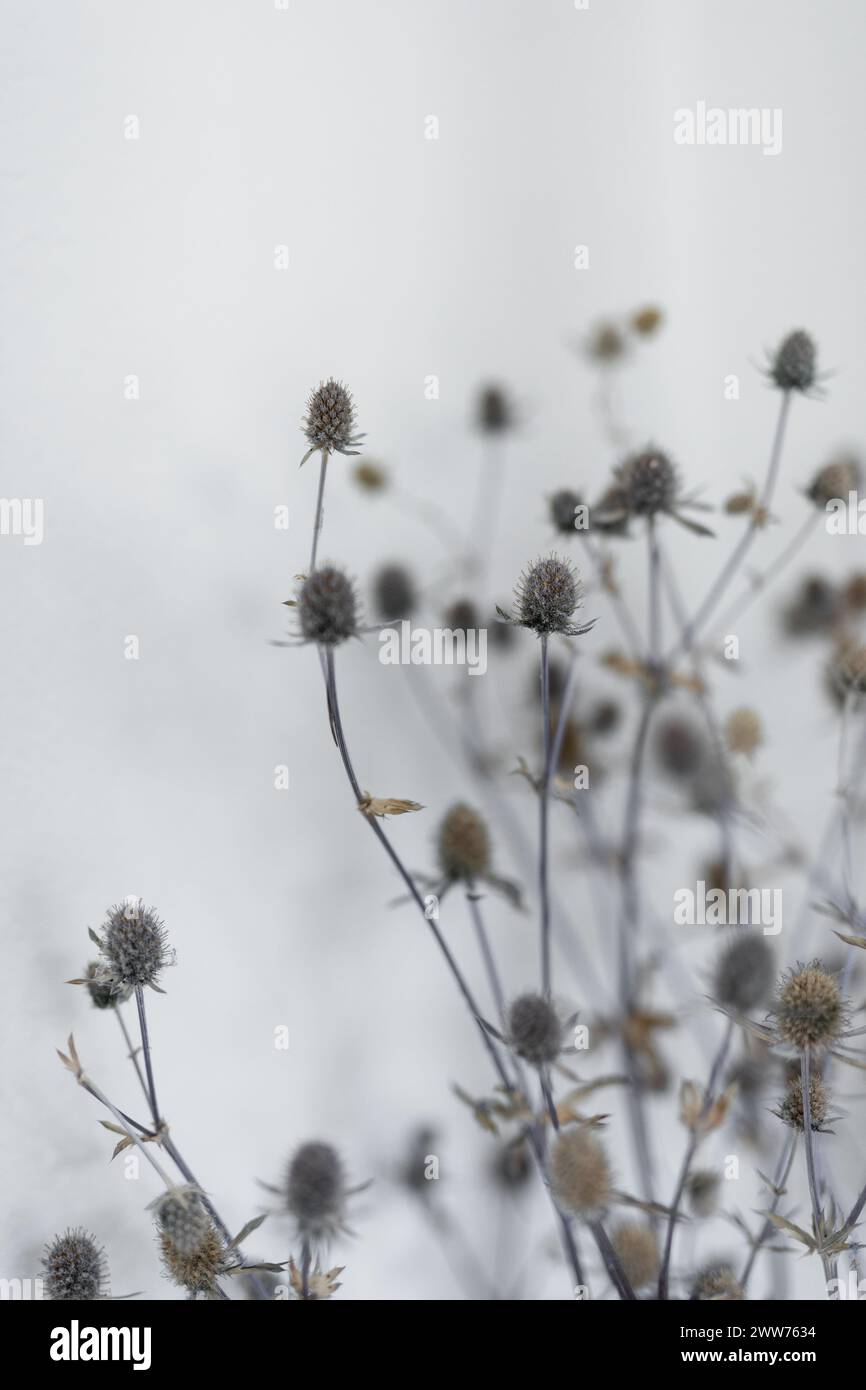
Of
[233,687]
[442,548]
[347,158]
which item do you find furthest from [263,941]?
[347,158]

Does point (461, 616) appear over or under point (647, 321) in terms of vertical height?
under

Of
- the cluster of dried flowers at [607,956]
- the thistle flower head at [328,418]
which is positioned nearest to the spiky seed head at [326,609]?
the cluster of dried flowers at [607,956]

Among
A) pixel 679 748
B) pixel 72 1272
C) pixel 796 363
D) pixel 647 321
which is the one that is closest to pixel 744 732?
pixel 679 748

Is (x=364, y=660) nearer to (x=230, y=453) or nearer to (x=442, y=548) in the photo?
(x=442, y=548)

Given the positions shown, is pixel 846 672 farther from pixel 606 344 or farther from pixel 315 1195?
pixel 315 1195

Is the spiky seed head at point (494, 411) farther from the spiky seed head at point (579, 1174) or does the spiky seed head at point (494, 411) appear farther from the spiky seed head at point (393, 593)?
the spiky seed head at point (579, 1174)

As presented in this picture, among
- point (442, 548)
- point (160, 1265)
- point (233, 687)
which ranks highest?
point (442, 548)

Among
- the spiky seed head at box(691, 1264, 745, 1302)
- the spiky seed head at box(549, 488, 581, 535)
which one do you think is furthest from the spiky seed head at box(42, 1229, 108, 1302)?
the spiky seed head at box(549, 488, 581, 535)

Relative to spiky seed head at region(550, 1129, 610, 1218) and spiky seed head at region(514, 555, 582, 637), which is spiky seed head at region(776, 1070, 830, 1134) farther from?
spiky seed head at region(514, 555, 582, 637)
